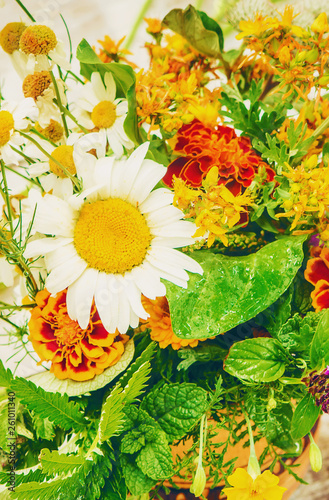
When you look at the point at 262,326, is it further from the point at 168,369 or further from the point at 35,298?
the point at 35,298

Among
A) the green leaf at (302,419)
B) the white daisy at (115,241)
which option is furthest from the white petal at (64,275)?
the green leaf at (302,419)

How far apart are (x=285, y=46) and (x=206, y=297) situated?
23 centimetres

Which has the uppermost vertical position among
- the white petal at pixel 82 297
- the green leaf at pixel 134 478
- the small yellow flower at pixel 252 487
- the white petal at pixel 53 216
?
the white petal at pixel 53 216

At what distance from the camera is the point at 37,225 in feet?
1.17

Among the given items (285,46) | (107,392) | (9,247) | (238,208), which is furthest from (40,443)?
(285,46)

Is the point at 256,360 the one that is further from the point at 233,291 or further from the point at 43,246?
the point at 43,246

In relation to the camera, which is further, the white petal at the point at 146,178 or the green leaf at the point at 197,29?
the green leaf at the point at 197,29

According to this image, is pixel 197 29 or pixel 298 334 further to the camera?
pixel 197 29

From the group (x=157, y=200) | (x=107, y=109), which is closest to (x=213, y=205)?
(x=157, y=200)

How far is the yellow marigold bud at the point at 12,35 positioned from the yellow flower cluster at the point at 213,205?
184 mm

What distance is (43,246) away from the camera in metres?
0.36

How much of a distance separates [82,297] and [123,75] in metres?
0.20

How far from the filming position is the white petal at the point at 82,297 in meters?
Answer: 0.36

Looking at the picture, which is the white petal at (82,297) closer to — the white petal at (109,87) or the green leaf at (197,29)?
the white petal at (109,87)
